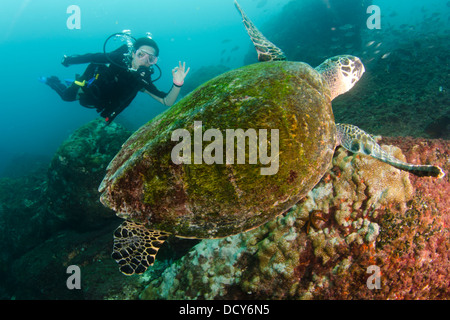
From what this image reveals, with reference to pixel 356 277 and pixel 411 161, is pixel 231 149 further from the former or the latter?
pixel 411 161

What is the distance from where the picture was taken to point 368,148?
2344 mm

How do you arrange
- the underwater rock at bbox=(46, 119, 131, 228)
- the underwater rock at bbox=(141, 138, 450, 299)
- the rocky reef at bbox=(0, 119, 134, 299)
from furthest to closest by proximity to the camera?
the underwater rock at bbox=(46, 119, 131, 228) < the rocky reef at bbox=(0, 119, 134, 299) < the underwater rock at bbox=(141, 138, 450, 299)

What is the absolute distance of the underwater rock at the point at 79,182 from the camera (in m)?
4.75

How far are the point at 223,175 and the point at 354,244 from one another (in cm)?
171

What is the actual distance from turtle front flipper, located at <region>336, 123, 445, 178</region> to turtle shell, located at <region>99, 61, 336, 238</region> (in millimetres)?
694

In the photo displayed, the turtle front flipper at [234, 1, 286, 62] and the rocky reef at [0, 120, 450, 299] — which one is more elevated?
the turtle front flipper at [234, 1, 286, 62]

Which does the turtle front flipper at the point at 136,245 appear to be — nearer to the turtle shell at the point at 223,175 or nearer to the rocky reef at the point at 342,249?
the turtle shell at the point at 223,175

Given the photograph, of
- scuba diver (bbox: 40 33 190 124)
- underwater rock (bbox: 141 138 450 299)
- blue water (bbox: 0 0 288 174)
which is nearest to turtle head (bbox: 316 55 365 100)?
underwater rock (bbox: 141 138 450 299)

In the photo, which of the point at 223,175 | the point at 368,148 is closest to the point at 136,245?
the point at 223,175

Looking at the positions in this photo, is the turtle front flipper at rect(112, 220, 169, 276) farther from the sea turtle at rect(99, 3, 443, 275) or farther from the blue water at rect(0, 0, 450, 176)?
the blue water at rect(0, 0, 450, 176)

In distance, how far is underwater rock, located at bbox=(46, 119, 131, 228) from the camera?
15.6 ft

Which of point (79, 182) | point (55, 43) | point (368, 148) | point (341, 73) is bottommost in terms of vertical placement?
point (79, 182)

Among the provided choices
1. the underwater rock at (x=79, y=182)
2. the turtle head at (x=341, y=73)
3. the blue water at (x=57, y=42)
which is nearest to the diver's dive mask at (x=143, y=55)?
the underwater rock at (x=79, y=182)

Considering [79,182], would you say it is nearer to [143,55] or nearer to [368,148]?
[143,55]
